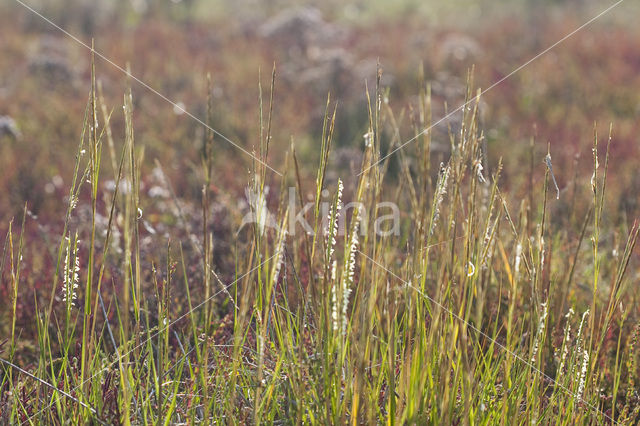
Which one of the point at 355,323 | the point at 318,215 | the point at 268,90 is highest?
the point at 268,90

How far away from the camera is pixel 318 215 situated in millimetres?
1432

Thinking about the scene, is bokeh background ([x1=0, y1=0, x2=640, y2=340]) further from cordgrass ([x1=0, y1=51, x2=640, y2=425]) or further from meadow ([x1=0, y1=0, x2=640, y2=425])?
cordgrass ([x1=0, y1=51, x2=640, y2=425])

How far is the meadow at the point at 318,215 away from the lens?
4.39 feet

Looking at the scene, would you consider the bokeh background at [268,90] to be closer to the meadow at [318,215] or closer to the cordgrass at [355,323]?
the meadow at [318,215]

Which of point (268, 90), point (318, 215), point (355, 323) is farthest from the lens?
point (268, 90)

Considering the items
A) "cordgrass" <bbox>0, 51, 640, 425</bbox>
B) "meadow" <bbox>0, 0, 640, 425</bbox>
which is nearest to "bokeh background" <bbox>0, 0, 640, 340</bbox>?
"meadow" <bbox>0, 0, 640, 425</bbox>

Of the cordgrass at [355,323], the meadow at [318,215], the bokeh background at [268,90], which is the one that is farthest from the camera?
the bokeh background at [268,90]

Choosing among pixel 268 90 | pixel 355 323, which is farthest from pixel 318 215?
pixel 268 90

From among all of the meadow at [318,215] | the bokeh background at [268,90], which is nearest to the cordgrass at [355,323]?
the meadow at [318,215]

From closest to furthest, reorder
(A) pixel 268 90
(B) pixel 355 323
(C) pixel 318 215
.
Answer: (B) pixel 355 323, (C) pixel 318 215, (A) pixel 268 90

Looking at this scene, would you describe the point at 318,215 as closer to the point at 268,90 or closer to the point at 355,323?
the point at 355,323

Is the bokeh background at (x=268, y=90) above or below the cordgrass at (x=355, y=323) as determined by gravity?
above

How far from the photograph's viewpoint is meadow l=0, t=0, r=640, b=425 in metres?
1.34

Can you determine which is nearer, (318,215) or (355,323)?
(355,323)
